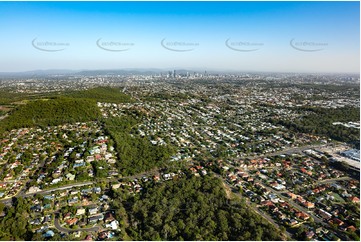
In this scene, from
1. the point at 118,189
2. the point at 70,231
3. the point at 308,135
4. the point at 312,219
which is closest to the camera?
→ the point at 70,231

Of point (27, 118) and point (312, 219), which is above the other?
point (27, 118)

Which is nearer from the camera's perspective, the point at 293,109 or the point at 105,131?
the point at 105,131

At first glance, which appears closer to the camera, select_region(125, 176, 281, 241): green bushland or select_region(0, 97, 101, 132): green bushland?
select_region(125, 176, 281, 241): green bushland

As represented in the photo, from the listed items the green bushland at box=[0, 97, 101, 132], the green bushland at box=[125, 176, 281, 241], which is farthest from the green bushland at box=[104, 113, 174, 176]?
the green bushland at box=[0, 97, 101, 132]

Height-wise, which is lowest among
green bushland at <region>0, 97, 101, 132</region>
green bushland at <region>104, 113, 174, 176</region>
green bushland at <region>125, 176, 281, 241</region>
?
green bushland at <region>125, 176, 281, 241</region>

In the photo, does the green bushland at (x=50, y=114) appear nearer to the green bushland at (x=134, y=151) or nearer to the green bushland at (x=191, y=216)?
the green bushland at (x=134, y=151)

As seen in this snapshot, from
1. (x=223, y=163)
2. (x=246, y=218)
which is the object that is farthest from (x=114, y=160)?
(x=246, y=218)

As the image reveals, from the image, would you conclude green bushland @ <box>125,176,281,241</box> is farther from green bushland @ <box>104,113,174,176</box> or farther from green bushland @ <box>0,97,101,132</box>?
green bushland @ <box>0,97,101,132</box>

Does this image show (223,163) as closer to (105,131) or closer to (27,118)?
(105,131)

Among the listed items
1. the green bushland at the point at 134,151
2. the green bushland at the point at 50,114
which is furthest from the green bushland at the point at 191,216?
the green bushland at the point at 50,114

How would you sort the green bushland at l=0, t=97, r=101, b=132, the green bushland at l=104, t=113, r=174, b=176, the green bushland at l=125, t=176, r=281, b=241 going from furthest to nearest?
the green bushland at l=0, t=97, r=101, b=132, the green bushland at l=104, t=113, r=174, b=176, the green bushland at l=125, t=176, r=281, b=241

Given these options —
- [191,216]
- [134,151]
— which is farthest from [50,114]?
[191,216]
